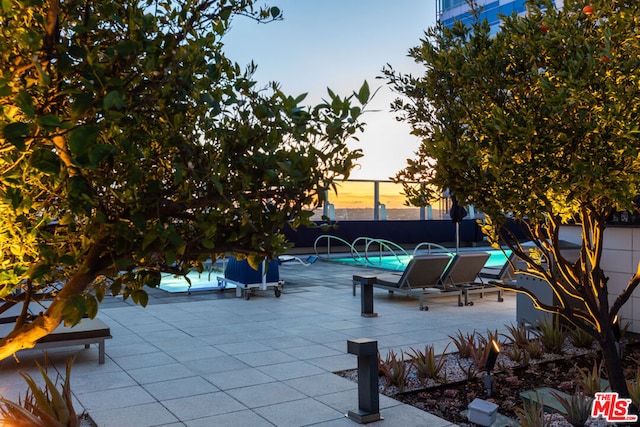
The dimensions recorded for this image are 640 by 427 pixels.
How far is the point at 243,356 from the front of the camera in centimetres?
680

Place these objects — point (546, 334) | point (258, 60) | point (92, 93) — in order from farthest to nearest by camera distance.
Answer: point (546, 334)
point (258, 60)
point (92, 93)

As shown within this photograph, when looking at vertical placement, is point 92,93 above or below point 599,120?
below

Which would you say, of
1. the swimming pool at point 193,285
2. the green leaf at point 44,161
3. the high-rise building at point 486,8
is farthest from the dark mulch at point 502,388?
the high-rise building at point 486,8

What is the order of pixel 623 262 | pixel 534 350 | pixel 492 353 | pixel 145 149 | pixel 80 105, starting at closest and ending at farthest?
pixel 80 105 → pixel 145 149 → pixel 492 353 → pixel 534 350 → pixel 623 262

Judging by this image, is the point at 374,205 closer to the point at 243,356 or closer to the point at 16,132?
the point at 243,356

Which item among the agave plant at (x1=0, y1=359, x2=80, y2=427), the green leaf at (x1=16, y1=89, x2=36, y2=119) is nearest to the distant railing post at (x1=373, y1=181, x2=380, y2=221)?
the agave plant at (x1=0, y1=359, x2=80, y2=427)

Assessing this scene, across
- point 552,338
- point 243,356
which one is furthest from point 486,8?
point 243,356

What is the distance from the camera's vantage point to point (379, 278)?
1120 cm

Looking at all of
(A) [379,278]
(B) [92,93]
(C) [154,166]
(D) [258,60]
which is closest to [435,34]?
(D) [258,60]

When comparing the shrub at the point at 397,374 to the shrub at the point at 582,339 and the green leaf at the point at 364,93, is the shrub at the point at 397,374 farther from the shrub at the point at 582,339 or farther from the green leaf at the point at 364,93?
the green leaf at the point at 364,93

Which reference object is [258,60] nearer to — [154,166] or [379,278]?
[154,166]

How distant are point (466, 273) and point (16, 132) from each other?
1007cm

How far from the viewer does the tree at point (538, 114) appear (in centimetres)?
365

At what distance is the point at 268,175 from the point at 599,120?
8.95 feet
